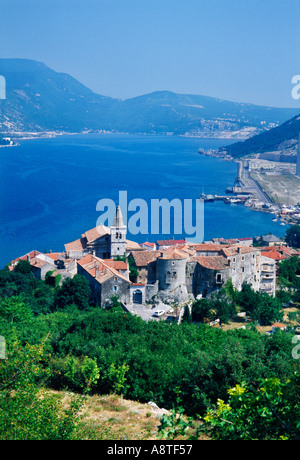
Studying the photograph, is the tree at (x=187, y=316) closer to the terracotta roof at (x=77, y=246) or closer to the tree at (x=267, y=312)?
the tree at (x=267, y=312)

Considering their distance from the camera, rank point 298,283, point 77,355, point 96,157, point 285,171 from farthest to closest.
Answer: point 96,157 < point 285,171 < point 298,283 < point 77,355

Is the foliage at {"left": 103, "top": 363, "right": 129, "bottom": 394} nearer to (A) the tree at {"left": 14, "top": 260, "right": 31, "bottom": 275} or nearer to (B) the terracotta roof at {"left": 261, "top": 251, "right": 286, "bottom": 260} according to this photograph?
(A) the tree at {"left": 14, "top": 260, "right": 31, "bottom": 275}

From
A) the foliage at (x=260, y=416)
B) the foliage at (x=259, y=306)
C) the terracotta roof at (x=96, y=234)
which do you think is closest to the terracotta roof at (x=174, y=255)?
the foliage at (x=259, y=306)

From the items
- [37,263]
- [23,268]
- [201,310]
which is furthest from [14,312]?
[201,310]

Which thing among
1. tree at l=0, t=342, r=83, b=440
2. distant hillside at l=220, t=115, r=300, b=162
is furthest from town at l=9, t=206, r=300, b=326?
distant hillside at l=220, t=115, r=300, b=162
